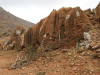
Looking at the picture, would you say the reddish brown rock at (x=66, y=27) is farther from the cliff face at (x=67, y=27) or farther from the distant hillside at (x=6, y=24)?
the distant hillside at (x=6, y=24)

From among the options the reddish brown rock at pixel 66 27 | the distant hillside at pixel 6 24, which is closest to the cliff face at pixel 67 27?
the reddish brown rock at pixel 66 27

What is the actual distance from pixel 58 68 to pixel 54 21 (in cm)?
570

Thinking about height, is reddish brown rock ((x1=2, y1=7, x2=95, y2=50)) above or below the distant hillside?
below

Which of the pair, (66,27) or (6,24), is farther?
(6,24)

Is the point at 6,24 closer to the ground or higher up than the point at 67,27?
higher up

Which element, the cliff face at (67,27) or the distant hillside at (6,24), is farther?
the distant hillside at (6,24)

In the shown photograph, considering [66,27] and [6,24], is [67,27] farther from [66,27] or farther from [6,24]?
[6,24]

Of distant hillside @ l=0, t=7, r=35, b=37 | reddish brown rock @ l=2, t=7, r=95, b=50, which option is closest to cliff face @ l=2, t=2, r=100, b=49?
reddish brown rock @ l=2, t=7, r=95, b=50

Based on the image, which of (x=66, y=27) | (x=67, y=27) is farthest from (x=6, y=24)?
(x=67, y=27)

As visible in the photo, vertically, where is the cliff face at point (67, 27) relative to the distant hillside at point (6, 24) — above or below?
below

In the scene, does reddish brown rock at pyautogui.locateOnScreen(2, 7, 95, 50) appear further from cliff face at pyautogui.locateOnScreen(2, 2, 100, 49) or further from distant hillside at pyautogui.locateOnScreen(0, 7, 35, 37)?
distant hillside at pyautogui.locateOnScreen(0, 7, 35, 37)

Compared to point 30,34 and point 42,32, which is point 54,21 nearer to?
point 42,32

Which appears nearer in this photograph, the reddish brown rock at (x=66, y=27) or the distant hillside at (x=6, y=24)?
the reddish brown rock at (x=66, y=27)

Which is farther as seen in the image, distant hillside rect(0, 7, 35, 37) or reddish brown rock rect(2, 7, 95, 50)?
distant hillside rect(0, 7, 35, 37)
